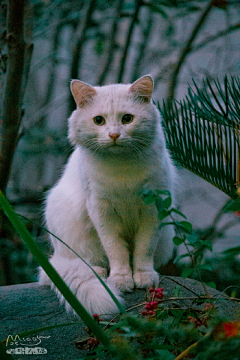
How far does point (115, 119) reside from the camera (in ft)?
4.68

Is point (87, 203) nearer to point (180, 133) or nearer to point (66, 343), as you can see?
point (180, 133)

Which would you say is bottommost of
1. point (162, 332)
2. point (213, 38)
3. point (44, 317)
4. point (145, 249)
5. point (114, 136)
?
point (44, 317)

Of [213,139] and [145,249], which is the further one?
[145,249]

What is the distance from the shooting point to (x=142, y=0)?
239cm

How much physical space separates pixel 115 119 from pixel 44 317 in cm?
83

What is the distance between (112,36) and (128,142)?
1801 mm

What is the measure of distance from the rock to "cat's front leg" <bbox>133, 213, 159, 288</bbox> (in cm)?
7

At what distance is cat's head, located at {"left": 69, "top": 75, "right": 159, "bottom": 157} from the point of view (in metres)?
1.40

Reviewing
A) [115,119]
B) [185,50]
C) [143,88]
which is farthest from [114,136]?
[185,50]

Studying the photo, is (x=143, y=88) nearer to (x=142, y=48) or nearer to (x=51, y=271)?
(x=51, y=271)

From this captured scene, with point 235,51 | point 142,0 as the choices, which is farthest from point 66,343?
point 235,51

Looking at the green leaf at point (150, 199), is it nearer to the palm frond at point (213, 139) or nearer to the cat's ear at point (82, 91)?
the palm frond at point (213, 139)

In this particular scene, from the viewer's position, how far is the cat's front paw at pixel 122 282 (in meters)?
1.43

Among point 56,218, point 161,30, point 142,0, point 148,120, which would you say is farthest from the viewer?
point 161,30
